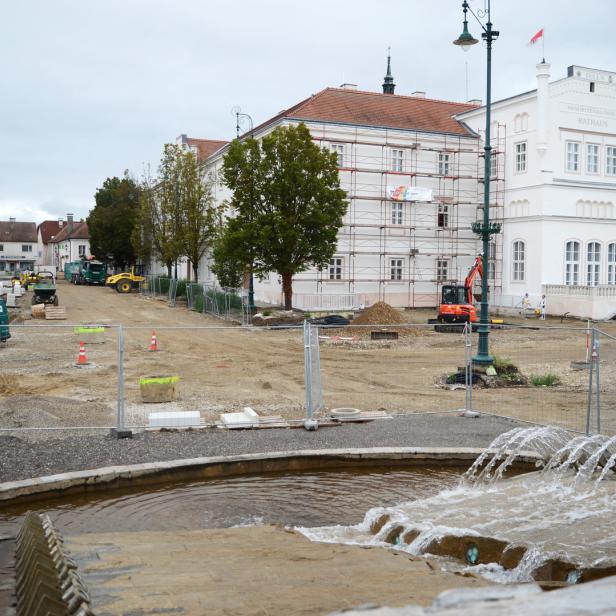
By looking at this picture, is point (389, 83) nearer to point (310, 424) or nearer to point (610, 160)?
point (610, 160)

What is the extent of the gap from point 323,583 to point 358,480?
13.3ft

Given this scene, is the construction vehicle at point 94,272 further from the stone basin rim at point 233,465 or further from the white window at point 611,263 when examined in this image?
the stone basin rim at point 233,465

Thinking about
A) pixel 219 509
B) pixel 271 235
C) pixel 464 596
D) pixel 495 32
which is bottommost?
pixel 219 509

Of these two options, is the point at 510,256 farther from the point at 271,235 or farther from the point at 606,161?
the point at 271,235

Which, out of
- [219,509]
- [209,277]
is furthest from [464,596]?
[209,277]

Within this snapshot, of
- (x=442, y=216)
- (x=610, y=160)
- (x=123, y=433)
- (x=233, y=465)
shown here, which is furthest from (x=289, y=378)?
(x=610, y=160)

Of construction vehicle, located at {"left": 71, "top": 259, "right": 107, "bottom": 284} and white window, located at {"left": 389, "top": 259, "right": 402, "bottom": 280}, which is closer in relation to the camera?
white window, located at {"left": 389, "top": 259, "right": 402, "bottom": 280}

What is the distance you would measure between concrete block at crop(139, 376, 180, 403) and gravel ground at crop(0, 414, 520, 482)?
11.8 feet

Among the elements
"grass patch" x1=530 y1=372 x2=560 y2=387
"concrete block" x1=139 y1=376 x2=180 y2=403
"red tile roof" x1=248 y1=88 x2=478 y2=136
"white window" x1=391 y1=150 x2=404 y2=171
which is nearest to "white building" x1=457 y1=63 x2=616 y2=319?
"red tile roof" x1=248 y1=88 x2=478 y2=136

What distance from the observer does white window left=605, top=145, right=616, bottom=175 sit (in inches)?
1791

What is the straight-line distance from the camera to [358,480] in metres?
9.58

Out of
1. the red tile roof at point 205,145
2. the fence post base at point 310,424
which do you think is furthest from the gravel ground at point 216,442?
the red tile roof at point 205,145

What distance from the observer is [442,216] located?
153 feet

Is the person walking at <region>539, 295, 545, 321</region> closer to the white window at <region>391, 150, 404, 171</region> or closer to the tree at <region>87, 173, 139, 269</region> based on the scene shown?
the white window at <region>391, 150, 404, 171</region>
